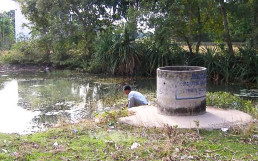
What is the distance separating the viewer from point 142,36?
20.0m

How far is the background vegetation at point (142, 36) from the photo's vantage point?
58.1ft

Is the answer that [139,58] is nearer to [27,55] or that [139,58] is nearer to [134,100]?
[27,55]

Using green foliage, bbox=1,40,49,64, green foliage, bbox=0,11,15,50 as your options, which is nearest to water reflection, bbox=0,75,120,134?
green foliage, bbox=1,40,49,64

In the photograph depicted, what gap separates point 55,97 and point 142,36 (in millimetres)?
7633

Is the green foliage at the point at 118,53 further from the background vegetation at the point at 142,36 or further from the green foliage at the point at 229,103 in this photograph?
the green foliage at the point at 229,103

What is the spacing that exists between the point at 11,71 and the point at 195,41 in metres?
12.2

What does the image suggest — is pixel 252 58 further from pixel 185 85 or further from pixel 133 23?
pixel 185 85

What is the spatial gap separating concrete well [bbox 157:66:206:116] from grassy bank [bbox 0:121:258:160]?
4.08 feet

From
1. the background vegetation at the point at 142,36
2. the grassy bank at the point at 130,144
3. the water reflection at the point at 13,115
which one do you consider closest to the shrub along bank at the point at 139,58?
the background vegetation at the point at 142,36

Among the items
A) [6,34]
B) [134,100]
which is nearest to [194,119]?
[134,100]

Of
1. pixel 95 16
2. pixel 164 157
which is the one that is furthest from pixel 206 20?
pixel 164 157

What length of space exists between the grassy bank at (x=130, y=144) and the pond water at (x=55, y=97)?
190cm

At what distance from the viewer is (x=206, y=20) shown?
765 inches

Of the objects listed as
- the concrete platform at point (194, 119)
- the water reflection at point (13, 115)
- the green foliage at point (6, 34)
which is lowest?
the water reflection at point (13, 115)
